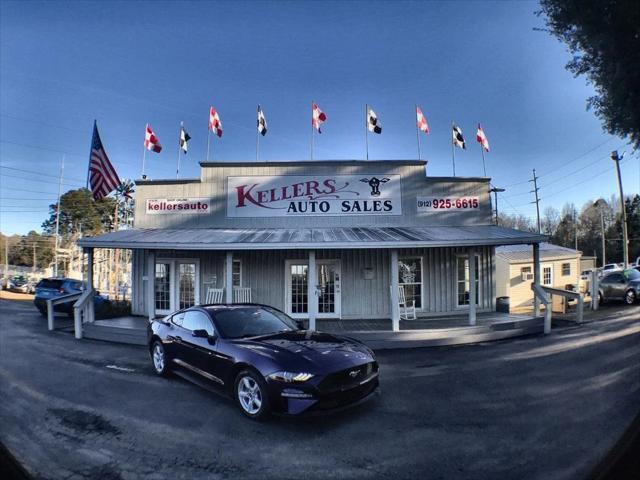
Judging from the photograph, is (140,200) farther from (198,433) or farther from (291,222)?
(198,433)

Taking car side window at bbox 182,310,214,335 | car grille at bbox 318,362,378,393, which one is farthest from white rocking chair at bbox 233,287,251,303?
car grille at bbox 318,362,378,393

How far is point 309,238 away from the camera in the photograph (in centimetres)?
906

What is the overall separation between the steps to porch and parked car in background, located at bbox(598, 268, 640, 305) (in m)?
2.33

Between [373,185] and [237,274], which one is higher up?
[373,185]

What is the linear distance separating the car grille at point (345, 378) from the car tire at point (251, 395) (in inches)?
29.0

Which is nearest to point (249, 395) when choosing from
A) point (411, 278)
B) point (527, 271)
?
point (411, 278)

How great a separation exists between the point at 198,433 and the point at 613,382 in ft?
19.6

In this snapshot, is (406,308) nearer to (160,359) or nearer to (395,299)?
(395,299)

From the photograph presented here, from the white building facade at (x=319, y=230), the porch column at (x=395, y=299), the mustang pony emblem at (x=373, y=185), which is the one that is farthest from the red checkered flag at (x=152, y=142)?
the porch column at (x=395, y=299)

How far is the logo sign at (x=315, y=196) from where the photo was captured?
11.5m

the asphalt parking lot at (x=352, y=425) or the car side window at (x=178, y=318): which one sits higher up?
the car side window at (x=178, y=318)

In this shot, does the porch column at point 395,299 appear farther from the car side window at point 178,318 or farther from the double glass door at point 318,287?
the car side window at point 178,318

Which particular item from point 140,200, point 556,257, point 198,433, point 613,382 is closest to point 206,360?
point 198,433

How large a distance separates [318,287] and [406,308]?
3.05 m
